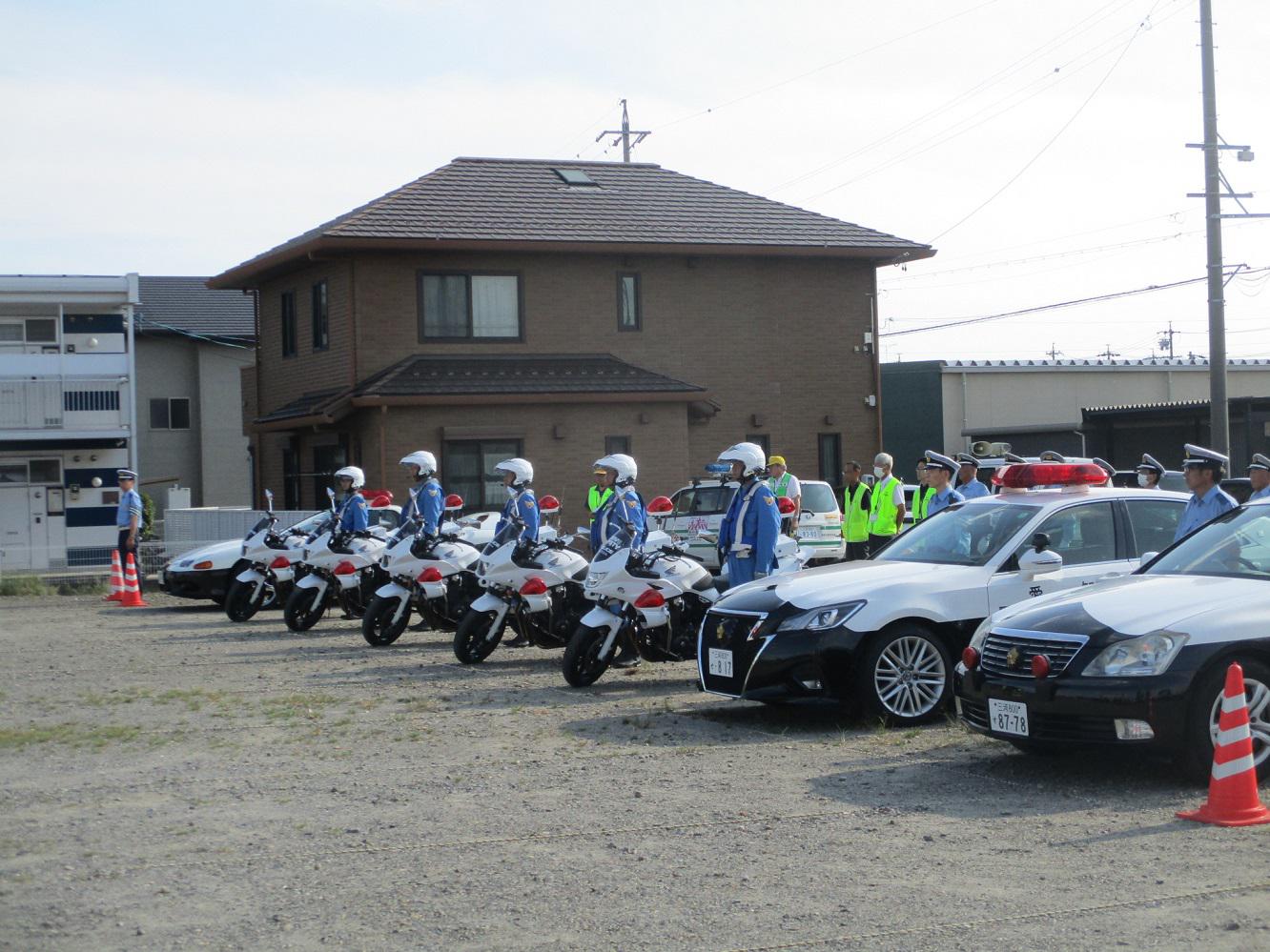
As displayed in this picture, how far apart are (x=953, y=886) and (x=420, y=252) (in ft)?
74.5

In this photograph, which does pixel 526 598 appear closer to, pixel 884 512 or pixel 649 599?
pixel 649 599

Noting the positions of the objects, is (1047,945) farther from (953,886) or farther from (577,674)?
(577,674)

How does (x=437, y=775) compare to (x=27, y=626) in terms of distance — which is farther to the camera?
(x=27, y=626)

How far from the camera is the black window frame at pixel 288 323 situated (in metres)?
30.4

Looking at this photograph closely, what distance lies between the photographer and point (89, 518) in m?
34.9

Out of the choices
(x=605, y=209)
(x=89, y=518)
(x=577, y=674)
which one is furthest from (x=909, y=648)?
(x=89, y=518)

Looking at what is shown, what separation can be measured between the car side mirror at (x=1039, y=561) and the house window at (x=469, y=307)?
18.6 m

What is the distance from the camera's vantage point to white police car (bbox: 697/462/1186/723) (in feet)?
32.8

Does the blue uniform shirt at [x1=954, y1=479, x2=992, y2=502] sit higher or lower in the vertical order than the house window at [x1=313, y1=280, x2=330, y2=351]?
lower

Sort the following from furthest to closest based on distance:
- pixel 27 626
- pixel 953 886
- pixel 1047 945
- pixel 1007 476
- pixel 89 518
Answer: pixel 89 518 → pixel 27 626 → pixel 1007 476 → pixel 953 886 → pixel 1047 945

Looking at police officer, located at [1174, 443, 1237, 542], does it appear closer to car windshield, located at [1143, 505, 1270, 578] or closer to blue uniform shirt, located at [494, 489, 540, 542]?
car windshield, located at [1143, 505, 1270, 578]

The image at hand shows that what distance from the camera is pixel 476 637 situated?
47.2ft

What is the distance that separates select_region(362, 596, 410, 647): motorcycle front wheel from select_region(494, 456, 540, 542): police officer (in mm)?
1828

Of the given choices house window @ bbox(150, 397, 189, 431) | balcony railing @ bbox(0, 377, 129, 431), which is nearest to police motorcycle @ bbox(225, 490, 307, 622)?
balcony railing @ bbox(0, 377, 129, 431)
